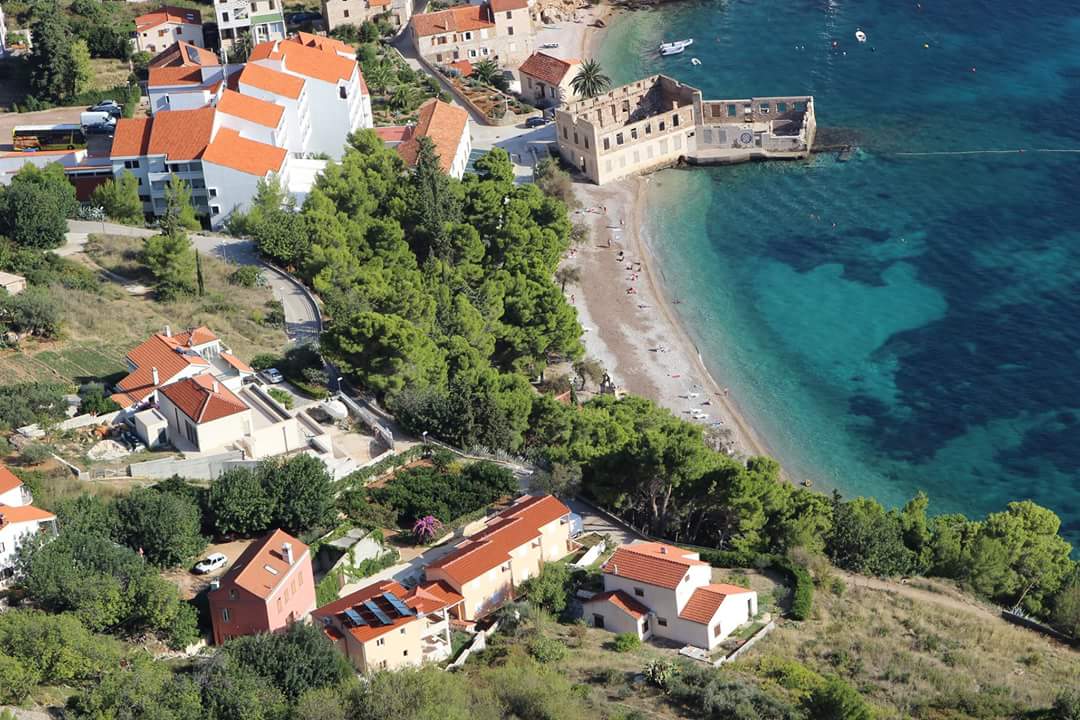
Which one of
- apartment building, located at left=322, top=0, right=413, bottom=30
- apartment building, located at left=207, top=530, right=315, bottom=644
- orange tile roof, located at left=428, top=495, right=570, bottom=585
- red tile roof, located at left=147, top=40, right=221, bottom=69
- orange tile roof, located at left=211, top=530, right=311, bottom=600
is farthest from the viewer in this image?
apartment building, located at left=322, top=0, right=413, bottom=30

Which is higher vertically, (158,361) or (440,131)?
(158,361)

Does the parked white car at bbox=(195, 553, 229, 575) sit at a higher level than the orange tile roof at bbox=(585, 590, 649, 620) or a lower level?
higher

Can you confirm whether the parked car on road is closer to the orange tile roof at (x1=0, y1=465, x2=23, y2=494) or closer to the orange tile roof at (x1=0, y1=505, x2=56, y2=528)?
the orange tile roof at (x1=0, y1=465, x2=23, y2=494)

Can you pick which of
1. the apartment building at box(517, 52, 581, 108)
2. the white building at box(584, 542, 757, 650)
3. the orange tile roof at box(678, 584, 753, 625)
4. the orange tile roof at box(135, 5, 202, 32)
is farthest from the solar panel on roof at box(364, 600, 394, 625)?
the orange tile roof at box(135, 5, 202, 32)

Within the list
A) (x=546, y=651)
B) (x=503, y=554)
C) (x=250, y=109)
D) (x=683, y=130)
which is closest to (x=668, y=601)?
(x=546, y=651)

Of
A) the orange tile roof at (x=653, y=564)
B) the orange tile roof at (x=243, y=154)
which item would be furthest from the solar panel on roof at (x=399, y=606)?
→ the orange tile roof at (x=243, y=154)

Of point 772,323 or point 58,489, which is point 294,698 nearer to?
point 58,489

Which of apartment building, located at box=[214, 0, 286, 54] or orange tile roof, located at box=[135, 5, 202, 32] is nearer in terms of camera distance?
apartment building, located at box=[214, 0, 286, 54]

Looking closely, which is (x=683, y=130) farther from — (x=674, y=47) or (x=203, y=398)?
(x=203, y=398)
